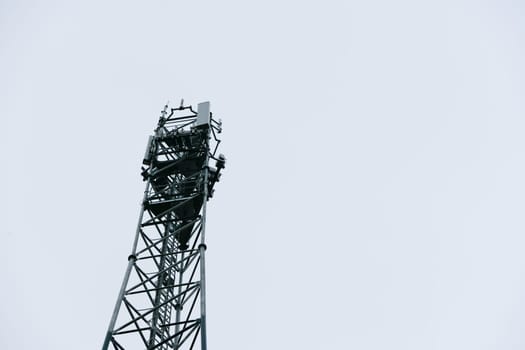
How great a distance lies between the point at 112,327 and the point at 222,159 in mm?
8681

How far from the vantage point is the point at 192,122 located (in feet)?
79.9

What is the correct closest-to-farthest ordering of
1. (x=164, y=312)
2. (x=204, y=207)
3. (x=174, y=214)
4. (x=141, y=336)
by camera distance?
(x=141, y=336)
(x=164, y=312)
(x=204, y=207)
(x=174, y=214)

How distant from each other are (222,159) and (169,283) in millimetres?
5738

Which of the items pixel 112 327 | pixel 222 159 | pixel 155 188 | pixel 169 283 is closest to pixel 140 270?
pixel 169 283

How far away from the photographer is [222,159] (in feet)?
72.6

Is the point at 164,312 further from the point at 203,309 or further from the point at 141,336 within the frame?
the point at 203,309

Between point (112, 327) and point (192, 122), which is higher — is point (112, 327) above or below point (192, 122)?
below

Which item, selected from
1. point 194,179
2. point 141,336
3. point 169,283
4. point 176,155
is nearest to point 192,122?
point 176,155

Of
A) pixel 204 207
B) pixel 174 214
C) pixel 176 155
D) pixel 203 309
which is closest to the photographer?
pixel 203 309

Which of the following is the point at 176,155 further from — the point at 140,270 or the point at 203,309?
the point at 203,309

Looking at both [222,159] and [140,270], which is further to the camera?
[222,159]

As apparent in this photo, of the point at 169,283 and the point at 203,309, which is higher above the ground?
the point at 169,283

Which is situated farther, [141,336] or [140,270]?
[140,270]

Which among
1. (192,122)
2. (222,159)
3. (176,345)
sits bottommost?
(176,345)
